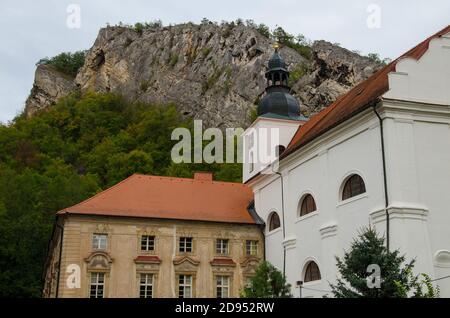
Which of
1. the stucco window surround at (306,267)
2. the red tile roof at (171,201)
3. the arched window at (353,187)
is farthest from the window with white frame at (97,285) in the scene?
the arched window at (353,187)

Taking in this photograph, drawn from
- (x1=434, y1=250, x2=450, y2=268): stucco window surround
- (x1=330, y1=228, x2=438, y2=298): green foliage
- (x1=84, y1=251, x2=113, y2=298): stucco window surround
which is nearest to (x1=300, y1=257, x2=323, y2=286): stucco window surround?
(x1=434, y1=250, x2=450, y2=268): stucco window surround

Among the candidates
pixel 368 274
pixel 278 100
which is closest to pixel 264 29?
pixel 278 100

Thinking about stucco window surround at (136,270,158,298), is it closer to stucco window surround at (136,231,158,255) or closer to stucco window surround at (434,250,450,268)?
stucco window surround at (136,231,158,255)

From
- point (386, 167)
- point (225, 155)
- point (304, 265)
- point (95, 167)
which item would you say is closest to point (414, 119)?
point (386, 167)

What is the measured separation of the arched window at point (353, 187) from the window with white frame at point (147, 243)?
9064 mm

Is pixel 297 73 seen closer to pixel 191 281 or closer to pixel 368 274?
pixel 191 281

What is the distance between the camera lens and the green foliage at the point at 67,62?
94169 millimetres

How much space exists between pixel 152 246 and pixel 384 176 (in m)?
11.3

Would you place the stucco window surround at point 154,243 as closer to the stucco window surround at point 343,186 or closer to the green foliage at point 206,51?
the stucco window surround at point 343,186

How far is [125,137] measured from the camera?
5859 centimetres

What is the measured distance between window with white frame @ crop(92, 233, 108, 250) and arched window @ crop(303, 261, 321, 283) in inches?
328

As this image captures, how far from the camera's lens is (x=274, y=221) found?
25.2 meters

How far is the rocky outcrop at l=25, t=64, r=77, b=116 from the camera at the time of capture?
264 feet

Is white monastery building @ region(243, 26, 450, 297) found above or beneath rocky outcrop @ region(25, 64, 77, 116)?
beneath
